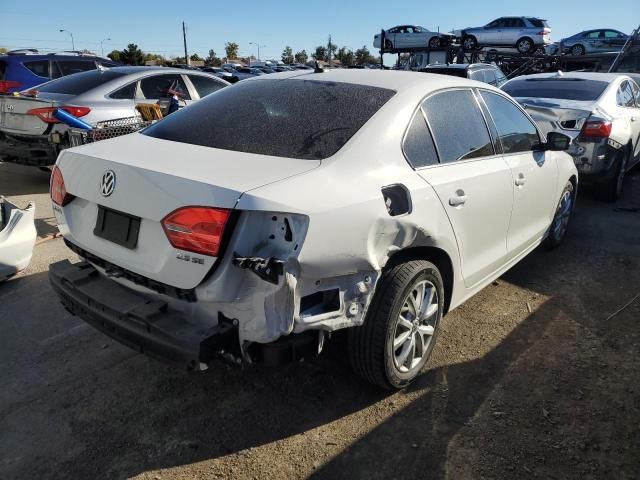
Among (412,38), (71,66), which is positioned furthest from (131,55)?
(71,66)

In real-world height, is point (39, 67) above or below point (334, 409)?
above

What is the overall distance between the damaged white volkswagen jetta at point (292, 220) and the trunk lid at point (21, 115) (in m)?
4.07

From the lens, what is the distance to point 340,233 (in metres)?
2.21

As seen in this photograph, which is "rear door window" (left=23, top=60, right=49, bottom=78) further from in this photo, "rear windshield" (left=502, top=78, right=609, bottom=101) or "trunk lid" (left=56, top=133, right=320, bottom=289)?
"trunk lid" (left=56, top=133, right=320, bottom=289)

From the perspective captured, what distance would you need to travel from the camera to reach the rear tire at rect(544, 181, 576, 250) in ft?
15.5

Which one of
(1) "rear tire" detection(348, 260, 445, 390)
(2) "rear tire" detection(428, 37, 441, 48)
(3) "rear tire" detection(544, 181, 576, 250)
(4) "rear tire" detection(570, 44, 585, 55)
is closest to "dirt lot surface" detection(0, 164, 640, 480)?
(1) "rear tire" detection(348, 260, 445, 390)

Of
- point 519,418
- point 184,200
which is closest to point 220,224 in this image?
point 184,200

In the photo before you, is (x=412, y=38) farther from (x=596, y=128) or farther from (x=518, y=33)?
(x=596, y=128)

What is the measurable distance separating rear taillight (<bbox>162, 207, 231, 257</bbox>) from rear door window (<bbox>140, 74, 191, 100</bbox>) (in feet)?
18.1

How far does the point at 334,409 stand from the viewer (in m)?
2.75

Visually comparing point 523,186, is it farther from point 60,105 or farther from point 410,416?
point 60,105

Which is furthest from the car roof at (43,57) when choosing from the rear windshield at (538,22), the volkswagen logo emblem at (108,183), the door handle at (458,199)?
the rear windshield at (538,22)

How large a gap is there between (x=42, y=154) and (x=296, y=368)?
5.12 m

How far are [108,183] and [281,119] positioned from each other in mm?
961
